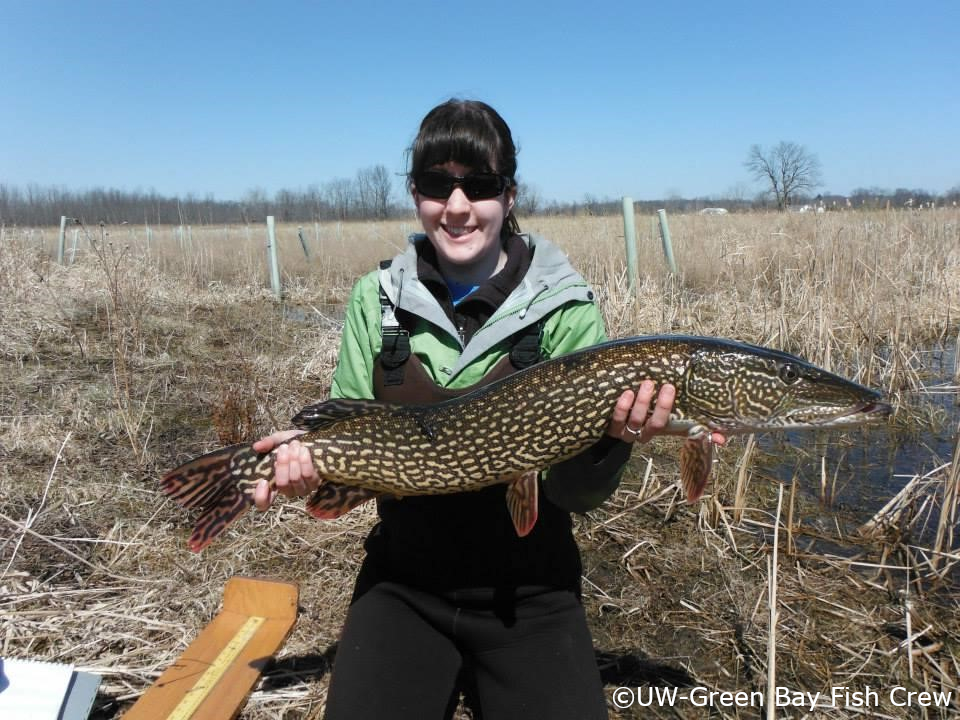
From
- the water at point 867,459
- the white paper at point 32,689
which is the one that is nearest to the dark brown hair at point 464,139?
the white paper at point 32,689

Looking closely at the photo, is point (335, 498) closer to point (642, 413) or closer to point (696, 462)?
point (642, 413)

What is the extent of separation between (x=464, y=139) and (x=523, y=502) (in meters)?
1.33

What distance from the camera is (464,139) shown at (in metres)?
2.39

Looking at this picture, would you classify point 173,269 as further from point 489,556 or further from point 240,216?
point 489,556

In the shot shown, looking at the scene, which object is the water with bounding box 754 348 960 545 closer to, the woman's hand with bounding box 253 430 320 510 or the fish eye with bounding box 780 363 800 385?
the fish eye with bounding box 780 363 800 385

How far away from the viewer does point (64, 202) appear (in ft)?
79.5

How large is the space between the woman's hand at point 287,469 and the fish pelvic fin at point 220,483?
1.2 inches

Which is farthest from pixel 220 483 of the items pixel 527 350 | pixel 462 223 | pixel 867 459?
pixel 867 459

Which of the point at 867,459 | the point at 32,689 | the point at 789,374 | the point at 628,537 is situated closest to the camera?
the point at 32,689

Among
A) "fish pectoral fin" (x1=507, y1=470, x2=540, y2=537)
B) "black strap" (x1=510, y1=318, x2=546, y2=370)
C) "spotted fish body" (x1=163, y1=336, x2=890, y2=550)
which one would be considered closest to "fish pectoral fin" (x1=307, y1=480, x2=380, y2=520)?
"spotted fish body" (x1=163, y1=336, x2=890, y2=550)

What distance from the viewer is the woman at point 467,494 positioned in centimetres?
216

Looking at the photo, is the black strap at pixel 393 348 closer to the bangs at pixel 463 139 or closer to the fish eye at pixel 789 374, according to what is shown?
the bangs at pixel 463 139

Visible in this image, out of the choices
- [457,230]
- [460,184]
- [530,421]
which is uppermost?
[460,184]

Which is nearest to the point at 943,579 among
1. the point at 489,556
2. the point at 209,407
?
the point at 489,556
